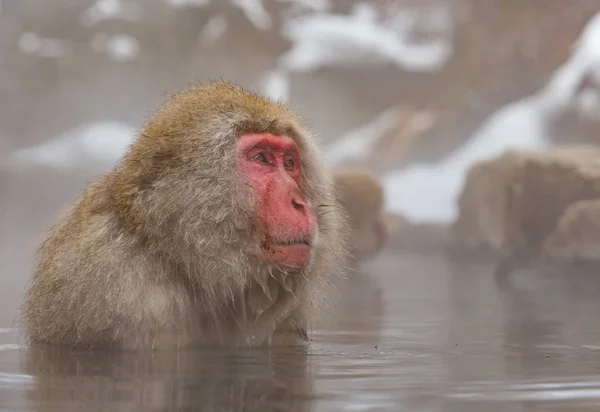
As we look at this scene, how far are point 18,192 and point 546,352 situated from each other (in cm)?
1284

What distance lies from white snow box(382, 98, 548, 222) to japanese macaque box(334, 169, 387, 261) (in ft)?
3.58

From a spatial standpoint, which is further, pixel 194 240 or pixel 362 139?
pixel 362 139

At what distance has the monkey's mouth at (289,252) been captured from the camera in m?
3.34

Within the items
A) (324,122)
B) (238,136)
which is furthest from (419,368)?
(324,122)

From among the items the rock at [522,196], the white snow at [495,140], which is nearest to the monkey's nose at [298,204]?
the rock at [522,196]

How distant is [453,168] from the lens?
14875 mm

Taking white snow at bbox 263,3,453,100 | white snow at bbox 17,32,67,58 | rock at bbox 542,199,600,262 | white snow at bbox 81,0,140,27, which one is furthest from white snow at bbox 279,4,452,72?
rock at bbox 542,199,600,262

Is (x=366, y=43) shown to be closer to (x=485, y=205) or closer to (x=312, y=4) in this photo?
(x=312, y=4)

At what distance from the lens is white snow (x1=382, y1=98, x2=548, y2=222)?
14.6 metres

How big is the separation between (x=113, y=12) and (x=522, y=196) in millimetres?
8050

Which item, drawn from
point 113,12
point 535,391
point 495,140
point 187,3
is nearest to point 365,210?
point 495,140

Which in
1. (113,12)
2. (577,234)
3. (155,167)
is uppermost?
(113,12)

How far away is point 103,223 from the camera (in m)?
3.49

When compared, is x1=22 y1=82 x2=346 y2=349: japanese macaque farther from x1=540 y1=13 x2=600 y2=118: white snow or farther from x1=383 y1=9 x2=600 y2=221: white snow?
x1=540 y1=13 x2=600 y2=118: white snow
